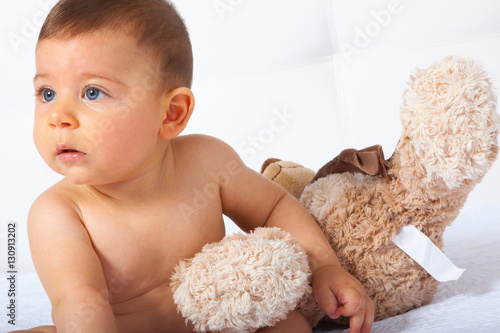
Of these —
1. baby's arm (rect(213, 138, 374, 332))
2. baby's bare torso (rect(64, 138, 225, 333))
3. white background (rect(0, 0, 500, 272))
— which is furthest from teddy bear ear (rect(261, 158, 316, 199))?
white background (rect(0, 0, 500, 272))

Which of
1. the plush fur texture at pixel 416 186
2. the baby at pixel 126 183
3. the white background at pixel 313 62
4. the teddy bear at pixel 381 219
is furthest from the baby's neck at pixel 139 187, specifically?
the white background at pixel 313 62

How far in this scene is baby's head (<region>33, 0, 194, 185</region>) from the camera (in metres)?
0.65

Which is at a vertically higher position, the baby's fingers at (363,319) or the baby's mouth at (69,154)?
the baby's mouth at (69,154)

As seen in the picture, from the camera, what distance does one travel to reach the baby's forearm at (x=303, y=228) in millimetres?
772

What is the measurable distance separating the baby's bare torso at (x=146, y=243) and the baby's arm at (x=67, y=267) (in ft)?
0.09

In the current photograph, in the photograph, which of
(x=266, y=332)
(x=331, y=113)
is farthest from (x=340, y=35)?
(x=266, y=332)

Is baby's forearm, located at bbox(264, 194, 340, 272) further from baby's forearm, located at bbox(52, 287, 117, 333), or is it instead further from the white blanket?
baby's forearm, located at bbox(52, 287, 117, 333)

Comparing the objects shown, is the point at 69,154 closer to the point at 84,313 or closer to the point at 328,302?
the point at 84,313

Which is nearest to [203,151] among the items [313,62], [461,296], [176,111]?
[176,111]

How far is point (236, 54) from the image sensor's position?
1.58 metres

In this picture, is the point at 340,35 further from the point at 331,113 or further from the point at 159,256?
the point at 159,256

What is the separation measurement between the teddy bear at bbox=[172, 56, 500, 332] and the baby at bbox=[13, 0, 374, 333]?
5 centimetres

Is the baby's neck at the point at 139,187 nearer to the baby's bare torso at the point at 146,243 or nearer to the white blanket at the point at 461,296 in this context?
the baby's bare torso at the point at 146,243

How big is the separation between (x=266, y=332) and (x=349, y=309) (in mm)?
105
